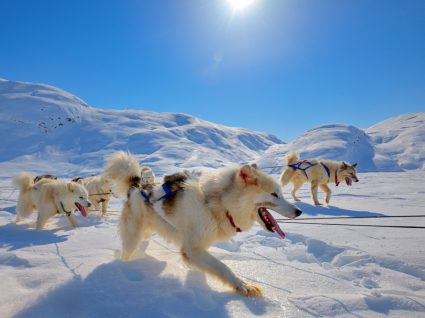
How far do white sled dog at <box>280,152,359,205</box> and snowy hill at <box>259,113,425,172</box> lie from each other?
27319 mm

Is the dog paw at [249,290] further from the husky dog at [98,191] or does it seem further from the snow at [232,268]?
the husky dog at [98,191]

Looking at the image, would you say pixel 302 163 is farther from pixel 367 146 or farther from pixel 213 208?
pixel 367 146

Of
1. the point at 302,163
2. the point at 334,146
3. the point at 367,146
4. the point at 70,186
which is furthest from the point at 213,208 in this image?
the point at 367,146

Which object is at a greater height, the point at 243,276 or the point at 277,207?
the point at 277,207

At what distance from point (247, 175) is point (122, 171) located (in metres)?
1.74

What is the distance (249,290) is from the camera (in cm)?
251

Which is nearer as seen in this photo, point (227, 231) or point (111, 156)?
point (227, 231)

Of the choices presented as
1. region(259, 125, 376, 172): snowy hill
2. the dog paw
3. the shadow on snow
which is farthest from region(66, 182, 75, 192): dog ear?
region(259, 125, 376, 172): snowy hill

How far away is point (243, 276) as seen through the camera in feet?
10.2

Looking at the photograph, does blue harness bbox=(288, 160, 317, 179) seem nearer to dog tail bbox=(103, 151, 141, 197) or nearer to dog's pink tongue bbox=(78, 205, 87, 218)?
dog's pink tongue bbox=(78, 205, 87, 218)

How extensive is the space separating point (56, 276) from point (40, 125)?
69443mm

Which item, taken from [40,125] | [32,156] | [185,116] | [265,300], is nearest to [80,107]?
[40,125]

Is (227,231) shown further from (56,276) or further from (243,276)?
(56,276)

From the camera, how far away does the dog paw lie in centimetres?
249
